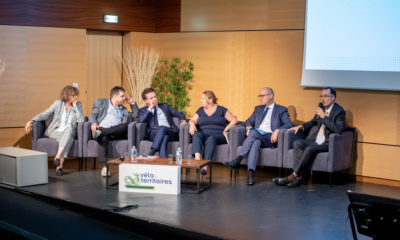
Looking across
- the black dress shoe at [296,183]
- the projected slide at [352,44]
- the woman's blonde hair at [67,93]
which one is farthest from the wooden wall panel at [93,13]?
the black dress shoe at [296,183]

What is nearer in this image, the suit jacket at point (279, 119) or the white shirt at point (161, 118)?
the suit jacket at point (279, 119)

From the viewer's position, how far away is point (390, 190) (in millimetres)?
6695

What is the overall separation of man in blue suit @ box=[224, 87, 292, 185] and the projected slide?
25.7 inches

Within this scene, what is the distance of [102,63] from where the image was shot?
923 centimetres

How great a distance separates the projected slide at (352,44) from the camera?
6.94 metres

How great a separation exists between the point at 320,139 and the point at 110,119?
2974 mm

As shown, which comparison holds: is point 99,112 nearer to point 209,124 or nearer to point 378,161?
point 209,124

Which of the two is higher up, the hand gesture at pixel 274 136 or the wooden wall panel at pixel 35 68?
the wooden wall panel at pixel 35 68

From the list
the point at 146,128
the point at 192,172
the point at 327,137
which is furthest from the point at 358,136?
the point at 146,128

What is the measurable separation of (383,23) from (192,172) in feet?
10.7

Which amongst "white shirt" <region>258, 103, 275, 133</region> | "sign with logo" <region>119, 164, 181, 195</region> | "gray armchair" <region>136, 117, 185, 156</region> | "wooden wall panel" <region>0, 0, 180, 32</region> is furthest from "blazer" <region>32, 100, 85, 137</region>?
"white shirt" <region>258, 103, 275, 133</region>

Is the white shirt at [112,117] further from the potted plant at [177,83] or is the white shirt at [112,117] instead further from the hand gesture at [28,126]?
the potted plant at [177,83]

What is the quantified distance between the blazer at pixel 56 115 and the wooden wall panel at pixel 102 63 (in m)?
1.27

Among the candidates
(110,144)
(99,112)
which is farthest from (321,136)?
(99,112)
